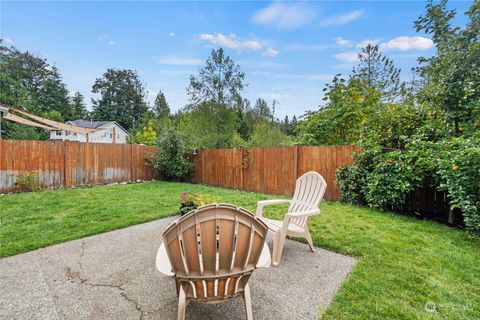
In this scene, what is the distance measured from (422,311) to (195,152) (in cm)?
884

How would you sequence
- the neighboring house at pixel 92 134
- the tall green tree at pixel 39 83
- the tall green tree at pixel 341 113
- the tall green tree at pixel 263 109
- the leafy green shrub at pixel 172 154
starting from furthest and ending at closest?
the neighboring house at pixel 92 134 < the tall green tree at pixel 263 109 < the tall green tree at pixel 39 83 < the leafy green shrub at pixel 172 154 < the tall green tree at pixel 341 113

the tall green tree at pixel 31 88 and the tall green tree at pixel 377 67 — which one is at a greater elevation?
the tall green tree at pixel 31 88

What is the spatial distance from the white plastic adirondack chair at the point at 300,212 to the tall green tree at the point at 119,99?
3564 cm

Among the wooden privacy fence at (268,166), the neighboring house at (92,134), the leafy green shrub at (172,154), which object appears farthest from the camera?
the neighboring house at (92,134)

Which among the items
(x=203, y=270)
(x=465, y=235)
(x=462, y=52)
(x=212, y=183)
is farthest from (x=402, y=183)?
(x=212, y=183)

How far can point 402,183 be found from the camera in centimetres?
436

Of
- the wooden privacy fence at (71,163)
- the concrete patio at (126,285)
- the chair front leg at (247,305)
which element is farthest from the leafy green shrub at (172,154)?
the chair front leg at (247,305)

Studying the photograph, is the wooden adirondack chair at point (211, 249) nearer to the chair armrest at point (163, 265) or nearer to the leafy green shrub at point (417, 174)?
the chair armrest at point (163, 265)

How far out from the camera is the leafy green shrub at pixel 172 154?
935 cm

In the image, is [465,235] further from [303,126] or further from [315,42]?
[315,42]

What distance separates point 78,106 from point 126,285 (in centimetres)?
3786

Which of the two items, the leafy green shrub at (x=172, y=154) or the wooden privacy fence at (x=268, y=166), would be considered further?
the leafy green shrub at (x=172, y=154)

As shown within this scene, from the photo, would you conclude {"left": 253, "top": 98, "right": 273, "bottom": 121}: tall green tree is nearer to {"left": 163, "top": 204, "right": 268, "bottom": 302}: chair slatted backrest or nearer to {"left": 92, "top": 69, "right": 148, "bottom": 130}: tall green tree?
{"left": 92, "top": 69, "right": 148, "bottom": 130}: tall green tree

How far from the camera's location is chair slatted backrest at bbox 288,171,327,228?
9.98 ft
